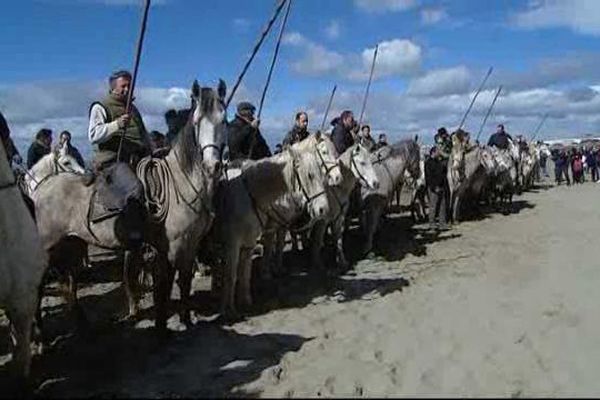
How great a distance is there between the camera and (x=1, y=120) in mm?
7156

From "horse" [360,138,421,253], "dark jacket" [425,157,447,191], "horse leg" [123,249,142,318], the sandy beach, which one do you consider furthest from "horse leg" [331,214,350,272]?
"dark jacket" [425,157,447,191]

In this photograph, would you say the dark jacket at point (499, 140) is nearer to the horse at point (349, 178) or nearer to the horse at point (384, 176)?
the horse at point (384, 176)

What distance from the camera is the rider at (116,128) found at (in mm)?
8125

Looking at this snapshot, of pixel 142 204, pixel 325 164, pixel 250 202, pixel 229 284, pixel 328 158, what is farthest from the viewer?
pixel 328 158

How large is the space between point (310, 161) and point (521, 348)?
437 cm

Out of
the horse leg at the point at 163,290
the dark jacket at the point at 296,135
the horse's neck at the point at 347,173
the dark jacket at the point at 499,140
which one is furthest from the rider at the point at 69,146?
the dark jacket at the point at 499,140

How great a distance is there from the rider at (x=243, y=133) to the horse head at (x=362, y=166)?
5.64ft

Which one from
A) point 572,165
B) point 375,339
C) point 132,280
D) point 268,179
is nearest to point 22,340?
point 132,280

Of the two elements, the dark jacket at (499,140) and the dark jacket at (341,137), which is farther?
the dark jacket at (499,140)

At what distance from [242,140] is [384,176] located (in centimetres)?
481

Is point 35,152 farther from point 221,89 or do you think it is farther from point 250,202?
point 221,89

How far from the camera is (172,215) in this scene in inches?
318

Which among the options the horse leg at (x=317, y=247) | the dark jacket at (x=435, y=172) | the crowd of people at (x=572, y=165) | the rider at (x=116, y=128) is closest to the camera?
the rider at (x=116, y=128)

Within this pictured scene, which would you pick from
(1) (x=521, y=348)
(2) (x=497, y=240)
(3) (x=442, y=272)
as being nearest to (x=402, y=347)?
(1) (x=521, y=348)
